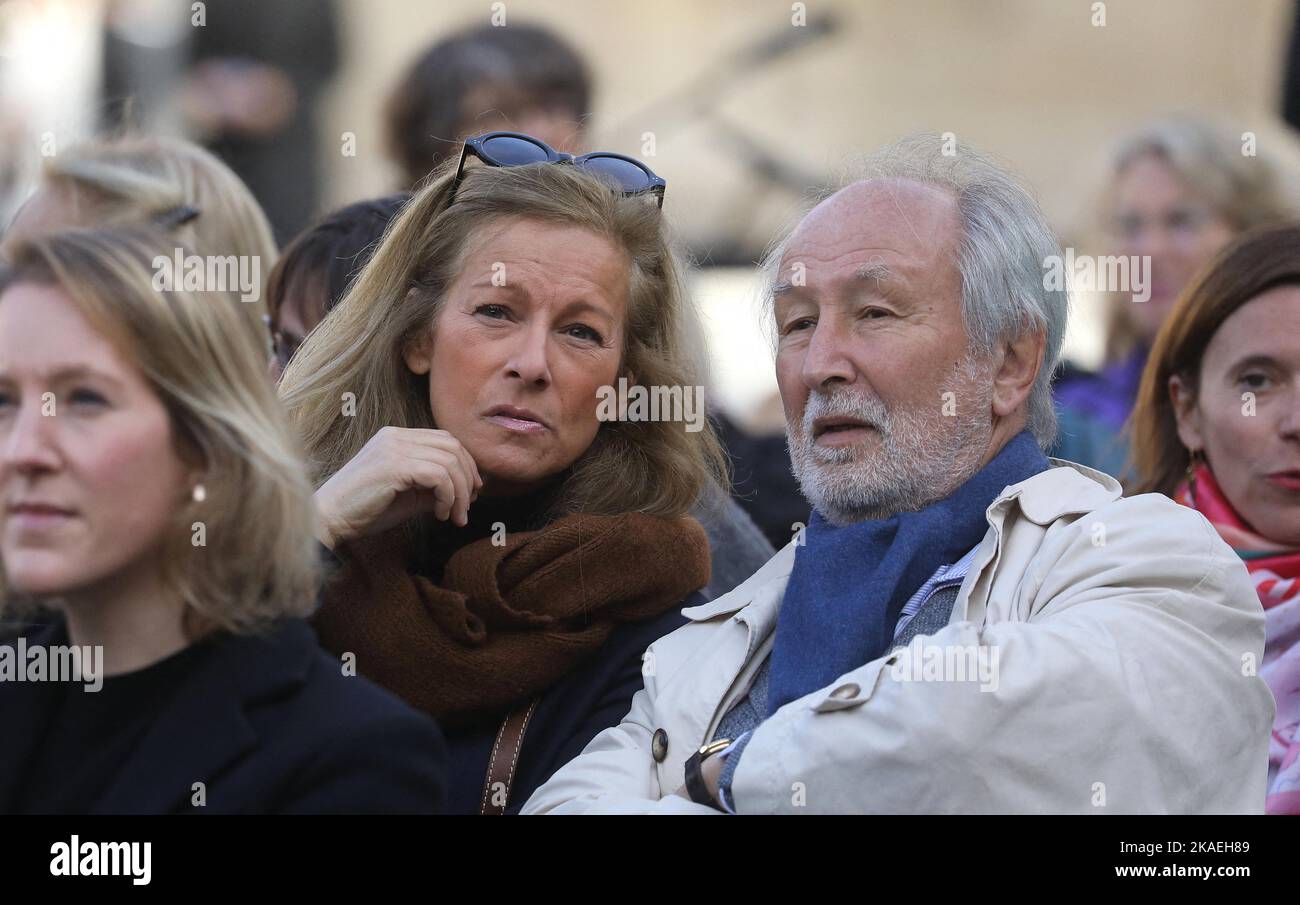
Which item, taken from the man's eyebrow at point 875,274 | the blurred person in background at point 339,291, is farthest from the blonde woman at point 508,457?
the man's eyebrow at point 875,274

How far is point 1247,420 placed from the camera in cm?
378

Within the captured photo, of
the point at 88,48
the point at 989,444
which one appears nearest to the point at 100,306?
the point at 989,444

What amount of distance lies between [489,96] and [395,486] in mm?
1828

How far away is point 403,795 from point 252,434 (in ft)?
1.89

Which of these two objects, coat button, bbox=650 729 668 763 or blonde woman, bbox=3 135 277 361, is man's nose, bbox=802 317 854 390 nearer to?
coat button, bbox=650 729 668 763

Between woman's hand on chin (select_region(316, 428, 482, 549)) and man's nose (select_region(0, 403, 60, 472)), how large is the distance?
2.59 feet

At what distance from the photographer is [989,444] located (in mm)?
3527

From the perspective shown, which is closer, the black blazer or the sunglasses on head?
the black blazer

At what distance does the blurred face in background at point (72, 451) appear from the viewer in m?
2.58

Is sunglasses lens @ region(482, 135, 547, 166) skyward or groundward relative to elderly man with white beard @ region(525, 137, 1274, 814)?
skyward

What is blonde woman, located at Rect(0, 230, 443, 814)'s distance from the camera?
2.58 m

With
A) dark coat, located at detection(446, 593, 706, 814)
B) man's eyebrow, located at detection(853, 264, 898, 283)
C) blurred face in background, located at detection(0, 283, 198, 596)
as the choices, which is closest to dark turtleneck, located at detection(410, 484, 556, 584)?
dark coat, located at detection(446, 593, 706, 814)

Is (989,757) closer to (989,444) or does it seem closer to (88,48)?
(989,444)

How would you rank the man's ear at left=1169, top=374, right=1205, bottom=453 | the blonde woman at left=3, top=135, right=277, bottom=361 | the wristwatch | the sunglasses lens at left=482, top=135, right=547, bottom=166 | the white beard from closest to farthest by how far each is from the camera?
the wristwatch
the white beard
the sunglasses lens at left=482, top=135, right=547, bottom=166
the man's ear at left=1169, top=374, right=1205, bottom=453
the blonde woman at left=3, top=135, right=277, bottom=361
